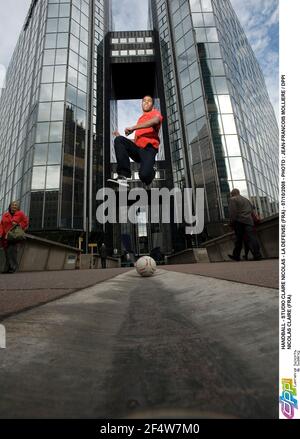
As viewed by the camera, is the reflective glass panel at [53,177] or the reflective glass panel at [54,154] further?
the reflective glass panel at [54,154]

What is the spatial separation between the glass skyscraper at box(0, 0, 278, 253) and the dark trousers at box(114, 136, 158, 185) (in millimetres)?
17609

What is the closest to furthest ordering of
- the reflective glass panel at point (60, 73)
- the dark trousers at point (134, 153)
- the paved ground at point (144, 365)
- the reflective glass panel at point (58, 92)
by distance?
1. the paved ground at point (144, 365)
2. the dark trousers at point (134, 153)
3. the reflective glass panel at point (58, 92)
4. the reflective glass panel at point (60, 73)

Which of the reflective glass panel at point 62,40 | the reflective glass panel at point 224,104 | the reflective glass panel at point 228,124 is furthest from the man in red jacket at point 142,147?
the reflective glass panel at point 62,40

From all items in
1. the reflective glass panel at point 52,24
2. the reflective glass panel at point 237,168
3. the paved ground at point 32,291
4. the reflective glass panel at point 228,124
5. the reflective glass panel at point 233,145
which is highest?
the reflective glass panel at point 52,24

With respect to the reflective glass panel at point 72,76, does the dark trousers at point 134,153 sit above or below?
below

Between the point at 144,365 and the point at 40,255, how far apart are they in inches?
400

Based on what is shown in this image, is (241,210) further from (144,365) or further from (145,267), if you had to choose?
(144,365)

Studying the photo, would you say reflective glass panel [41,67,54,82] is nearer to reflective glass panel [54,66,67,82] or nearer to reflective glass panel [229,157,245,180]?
reflective glass panel [54,66,67,82]

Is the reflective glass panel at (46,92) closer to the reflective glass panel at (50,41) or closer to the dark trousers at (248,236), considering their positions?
the reflective glass panel at (50,41)

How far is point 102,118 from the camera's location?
28.8 m

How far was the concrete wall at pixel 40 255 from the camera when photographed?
8617mm

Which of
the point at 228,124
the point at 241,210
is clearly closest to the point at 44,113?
the point at 228,124

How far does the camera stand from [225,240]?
11742mm

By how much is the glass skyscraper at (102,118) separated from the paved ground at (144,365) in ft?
67.8
